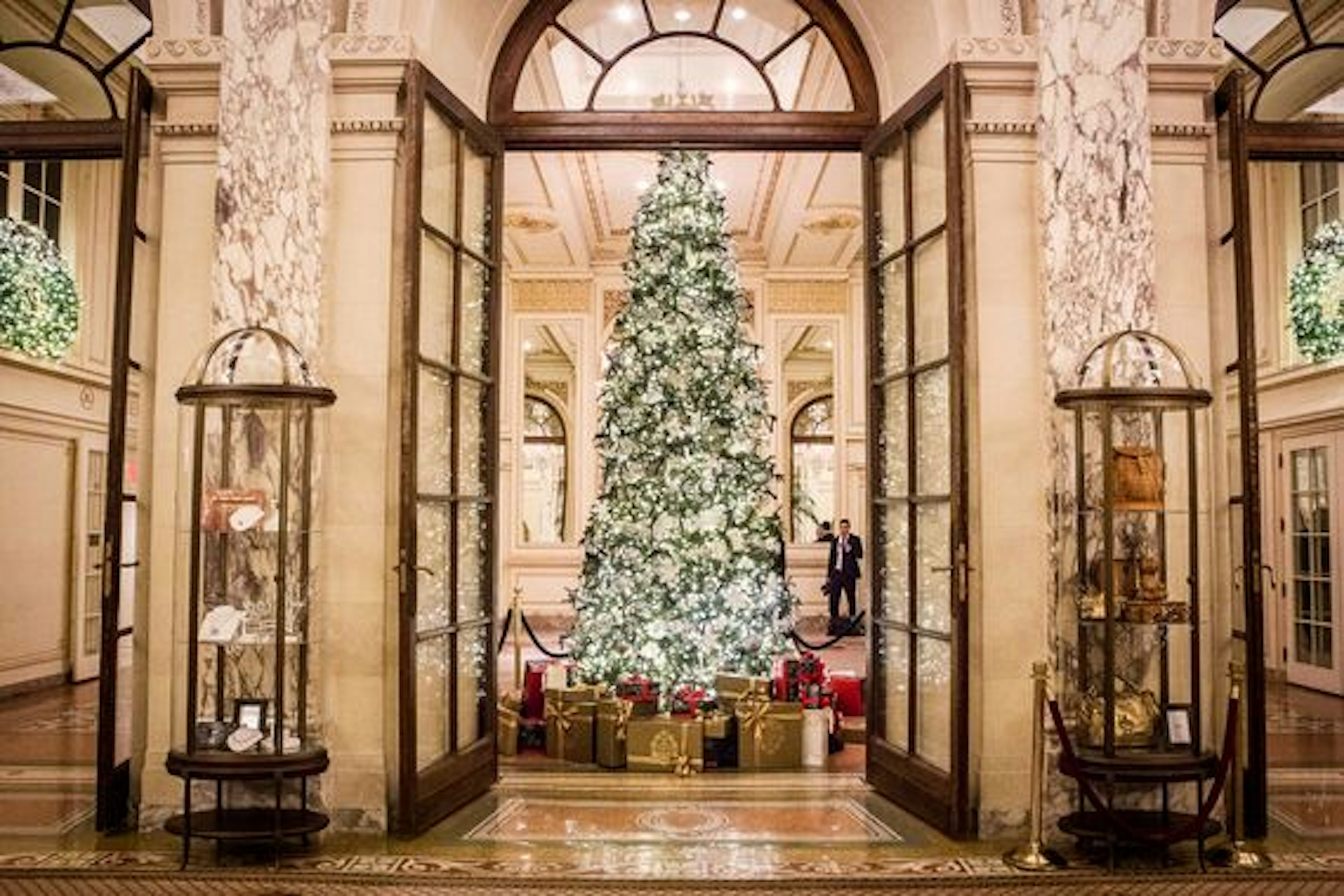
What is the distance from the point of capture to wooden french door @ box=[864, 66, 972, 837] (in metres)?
5.41

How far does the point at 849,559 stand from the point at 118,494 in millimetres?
10381

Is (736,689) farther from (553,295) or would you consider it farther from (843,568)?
(553,295)

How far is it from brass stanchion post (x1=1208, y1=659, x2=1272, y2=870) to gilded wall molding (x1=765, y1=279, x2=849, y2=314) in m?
11.6

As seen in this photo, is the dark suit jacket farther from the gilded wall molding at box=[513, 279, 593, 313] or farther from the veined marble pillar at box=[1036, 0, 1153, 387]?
the veined marble pillar at box=[1036, 0, 1153, 387]

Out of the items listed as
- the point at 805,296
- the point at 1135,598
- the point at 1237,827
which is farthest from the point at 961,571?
the point at 805,296

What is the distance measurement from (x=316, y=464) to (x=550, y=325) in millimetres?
11286

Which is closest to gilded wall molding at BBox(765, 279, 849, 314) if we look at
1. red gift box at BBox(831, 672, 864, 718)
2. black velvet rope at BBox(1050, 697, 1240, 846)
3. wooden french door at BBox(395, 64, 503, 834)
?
red gift box at BBox(831, 672, 864, 718)

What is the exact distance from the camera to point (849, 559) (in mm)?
14617

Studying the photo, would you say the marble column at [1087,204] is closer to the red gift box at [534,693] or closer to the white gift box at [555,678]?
the white gift box at [555,678]

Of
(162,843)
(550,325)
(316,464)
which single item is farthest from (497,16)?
(550,325)

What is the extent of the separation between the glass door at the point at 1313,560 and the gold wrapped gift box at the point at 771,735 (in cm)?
536

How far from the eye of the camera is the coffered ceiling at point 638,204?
41.7 feet

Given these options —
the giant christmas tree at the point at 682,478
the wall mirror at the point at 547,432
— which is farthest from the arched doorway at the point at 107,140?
the wall mirror at the point at 547,432

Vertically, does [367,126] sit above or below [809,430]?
above
